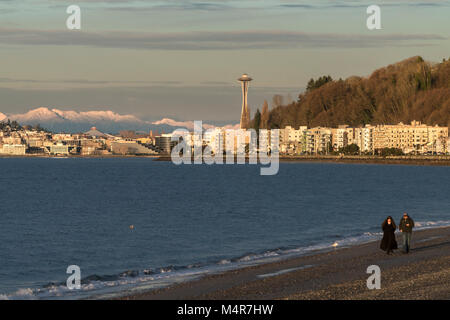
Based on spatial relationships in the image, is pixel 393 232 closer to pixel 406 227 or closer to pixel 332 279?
pixel 406 227

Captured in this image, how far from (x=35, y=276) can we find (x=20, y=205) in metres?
38.1

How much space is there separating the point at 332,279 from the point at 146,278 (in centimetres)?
620

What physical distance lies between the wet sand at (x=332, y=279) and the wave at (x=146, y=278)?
111cm

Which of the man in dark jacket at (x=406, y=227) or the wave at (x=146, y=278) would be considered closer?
the wave at (x=146, y=278)

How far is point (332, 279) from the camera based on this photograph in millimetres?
21609

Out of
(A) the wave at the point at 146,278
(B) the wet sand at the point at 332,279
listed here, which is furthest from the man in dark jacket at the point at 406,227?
(A) the wave at the point at 146,278

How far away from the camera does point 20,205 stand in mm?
62000

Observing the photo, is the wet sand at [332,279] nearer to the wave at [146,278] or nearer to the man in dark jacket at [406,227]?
the man in dark jacket at [406,227]

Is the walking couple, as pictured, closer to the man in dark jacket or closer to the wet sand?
the man in dark jacket

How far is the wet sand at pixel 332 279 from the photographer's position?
61.8 ft

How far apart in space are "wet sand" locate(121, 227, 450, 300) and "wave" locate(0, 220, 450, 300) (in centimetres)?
111

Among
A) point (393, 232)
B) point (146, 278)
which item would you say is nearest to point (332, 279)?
point (393, 232)
